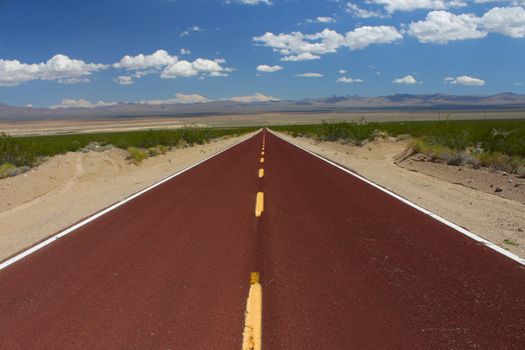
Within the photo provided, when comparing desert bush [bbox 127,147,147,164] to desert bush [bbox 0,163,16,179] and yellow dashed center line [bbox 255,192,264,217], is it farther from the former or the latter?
yellow dashed center line [bbox 255,192,264,217]

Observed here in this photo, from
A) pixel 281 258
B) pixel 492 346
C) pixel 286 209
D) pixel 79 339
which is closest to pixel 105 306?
pixel 79 339

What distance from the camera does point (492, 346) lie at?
4.14 metres

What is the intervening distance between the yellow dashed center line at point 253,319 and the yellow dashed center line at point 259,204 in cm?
421

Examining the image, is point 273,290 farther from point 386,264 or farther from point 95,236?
point 95,236

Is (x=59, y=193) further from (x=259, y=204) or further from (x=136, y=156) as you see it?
(x=136, y=156)

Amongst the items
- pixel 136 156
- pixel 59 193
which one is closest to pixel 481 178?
pixel 59 193

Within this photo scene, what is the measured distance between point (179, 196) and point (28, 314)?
7637mm

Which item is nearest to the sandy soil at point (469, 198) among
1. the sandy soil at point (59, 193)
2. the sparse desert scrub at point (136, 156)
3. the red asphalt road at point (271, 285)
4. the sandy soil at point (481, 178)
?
the sandy soil at point (481, 178)

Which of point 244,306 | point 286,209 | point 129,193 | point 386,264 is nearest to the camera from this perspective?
point 244,306

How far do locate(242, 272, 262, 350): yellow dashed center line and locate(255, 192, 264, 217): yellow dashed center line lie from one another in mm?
4209

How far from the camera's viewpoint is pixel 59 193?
57.0 feet

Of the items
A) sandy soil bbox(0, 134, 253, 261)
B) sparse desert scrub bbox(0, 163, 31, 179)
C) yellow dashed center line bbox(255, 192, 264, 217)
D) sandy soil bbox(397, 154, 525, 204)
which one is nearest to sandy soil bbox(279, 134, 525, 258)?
sandy soil bbox(397, 154, 525, 204)

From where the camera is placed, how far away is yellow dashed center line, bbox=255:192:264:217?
33.1ft

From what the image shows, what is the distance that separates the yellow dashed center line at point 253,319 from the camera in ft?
13.9
